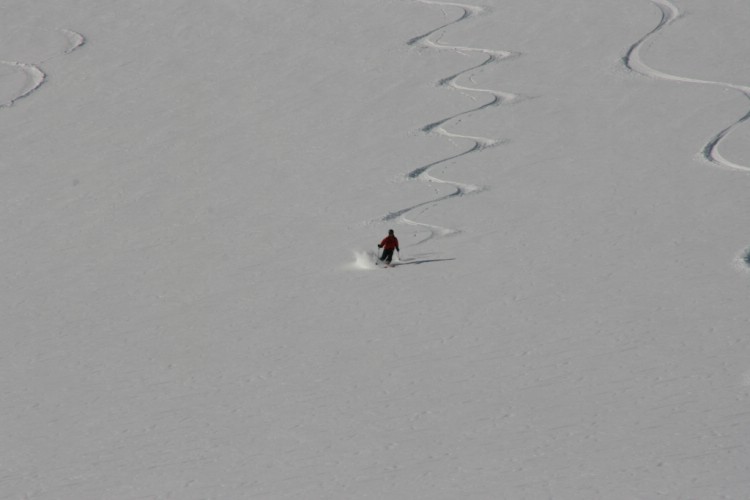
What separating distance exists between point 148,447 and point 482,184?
11153 millimetres

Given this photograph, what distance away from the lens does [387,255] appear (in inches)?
722

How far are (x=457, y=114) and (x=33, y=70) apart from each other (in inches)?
510

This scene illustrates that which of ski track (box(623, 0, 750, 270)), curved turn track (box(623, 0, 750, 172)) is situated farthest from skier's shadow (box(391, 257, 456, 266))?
curved turn track (box(623, 0, 750, 172))

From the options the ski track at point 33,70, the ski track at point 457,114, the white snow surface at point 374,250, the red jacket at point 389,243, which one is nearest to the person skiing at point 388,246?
the red jacket at point 389,243

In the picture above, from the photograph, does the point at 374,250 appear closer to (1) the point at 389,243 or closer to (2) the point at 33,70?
(1) the point at 389,243

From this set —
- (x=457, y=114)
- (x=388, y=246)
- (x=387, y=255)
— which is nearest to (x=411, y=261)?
(x=387, y=255)

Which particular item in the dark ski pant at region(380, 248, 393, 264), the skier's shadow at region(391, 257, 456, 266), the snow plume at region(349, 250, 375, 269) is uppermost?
the dark ski pant at region(380, 248, 393, 264)

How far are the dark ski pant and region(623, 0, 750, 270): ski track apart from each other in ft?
16.7

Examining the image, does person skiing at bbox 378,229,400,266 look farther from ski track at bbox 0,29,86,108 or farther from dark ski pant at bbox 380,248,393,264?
ski track at bbox 0,29,86,108

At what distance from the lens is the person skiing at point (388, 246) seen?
1798cm

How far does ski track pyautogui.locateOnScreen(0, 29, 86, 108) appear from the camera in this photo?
3079cm

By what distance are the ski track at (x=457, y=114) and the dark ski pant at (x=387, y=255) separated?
3.78 feet

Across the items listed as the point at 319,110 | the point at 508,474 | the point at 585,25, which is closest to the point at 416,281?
the point at 508,474

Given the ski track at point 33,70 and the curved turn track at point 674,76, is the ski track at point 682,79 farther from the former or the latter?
the ski track at point 33,70
